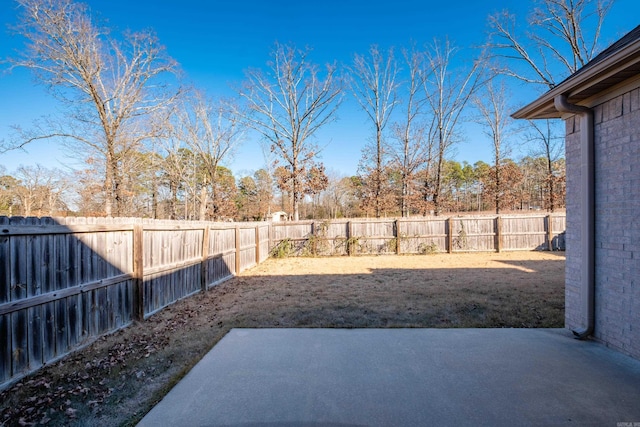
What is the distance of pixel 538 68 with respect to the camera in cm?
1408

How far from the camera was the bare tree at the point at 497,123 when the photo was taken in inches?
772

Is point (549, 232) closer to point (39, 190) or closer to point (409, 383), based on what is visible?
point (409, 383)

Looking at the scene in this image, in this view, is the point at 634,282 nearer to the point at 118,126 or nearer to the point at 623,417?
the point at 623,417

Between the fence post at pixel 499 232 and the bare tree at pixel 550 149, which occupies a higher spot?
the bare tree at pixel 550 149

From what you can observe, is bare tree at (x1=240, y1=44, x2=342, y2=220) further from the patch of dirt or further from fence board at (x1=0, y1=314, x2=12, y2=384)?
fence board at (x1=0, y1=314, x2=12, y2=384)

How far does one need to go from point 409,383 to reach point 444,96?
20.3 m

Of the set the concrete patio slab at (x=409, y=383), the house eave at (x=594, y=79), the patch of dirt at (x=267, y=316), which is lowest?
the patch of dirt at (x=267, y=316)

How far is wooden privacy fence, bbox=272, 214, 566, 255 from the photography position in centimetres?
1316

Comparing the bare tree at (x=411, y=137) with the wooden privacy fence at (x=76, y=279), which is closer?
the wooden privacy fence at (x=76, y=279)

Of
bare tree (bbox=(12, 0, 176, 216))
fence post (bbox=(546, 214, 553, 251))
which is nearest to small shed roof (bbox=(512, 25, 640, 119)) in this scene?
fence post (bbox=(546, 214, 553, 251))

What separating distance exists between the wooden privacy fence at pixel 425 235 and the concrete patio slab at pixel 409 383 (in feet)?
31.3

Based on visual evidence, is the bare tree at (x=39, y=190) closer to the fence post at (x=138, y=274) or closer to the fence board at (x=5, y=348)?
the fence post at (x=138, y=274)

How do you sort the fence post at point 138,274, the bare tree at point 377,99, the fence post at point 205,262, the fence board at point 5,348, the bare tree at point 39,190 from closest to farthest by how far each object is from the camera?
the fence board at point 5,348 → the fence post at point 138,274 → the fence post at point 205,262 → the bare tree at point 377,99 → the bare tree at point 39,190

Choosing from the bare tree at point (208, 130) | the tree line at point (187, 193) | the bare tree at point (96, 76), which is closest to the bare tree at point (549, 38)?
the tree line at point (187, 193)
